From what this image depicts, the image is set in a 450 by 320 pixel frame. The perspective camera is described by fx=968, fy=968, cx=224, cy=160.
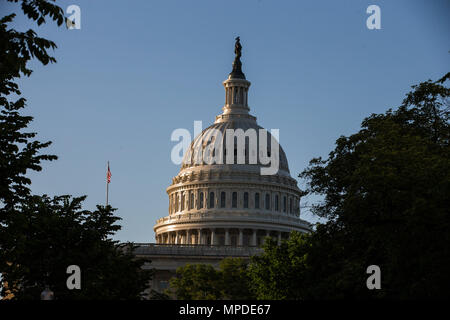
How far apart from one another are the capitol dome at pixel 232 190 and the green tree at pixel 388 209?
103 metres

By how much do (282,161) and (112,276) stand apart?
411ft

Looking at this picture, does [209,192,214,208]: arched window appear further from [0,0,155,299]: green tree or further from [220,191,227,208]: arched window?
[0,0,155,299]: green tree

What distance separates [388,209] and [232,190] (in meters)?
126

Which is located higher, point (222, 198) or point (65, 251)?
point (222, 198)

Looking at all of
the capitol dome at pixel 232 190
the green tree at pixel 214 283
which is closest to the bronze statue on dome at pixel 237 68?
the capitol dome at pixel 232 190

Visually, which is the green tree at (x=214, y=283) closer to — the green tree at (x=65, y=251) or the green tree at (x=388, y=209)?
the green tree at (x=388, y=209)

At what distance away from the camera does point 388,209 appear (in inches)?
2061

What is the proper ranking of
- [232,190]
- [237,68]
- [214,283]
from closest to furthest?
1. [214,283]
2. [232,190]
3. [237,68]

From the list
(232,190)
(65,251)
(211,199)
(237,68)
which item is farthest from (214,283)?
(237,68)

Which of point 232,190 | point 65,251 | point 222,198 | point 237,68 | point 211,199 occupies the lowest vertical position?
point 65,251

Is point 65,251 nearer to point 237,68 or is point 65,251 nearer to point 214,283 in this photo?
point 214,283

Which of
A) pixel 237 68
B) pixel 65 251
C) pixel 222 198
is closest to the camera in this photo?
pixel 65 251

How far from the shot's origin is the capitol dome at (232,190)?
A: 571 ft

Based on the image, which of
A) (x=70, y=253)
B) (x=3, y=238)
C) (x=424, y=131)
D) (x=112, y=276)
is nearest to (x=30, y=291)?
(x=70, y=253)
